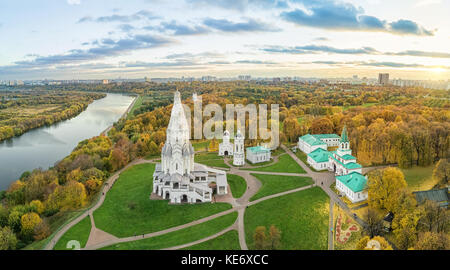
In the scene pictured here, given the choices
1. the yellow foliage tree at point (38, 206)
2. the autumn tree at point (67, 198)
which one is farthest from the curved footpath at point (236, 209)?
the yellow foliage tree at point (38, 206)

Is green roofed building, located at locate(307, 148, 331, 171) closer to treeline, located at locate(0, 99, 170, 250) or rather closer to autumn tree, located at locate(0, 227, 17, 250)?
treeline, located at locate(0, 99, 170, 250)

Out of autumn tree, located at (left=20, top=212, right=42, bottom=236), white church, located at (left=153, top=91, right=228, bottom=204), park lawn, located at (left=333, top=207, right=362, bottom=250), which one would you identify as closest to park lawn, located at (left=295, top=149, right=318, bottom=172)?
park lawn, located at (left=333, top=207, right=362, bottom=250)

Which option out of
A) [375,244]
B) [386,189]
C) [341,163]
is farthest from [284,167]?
[375,244]

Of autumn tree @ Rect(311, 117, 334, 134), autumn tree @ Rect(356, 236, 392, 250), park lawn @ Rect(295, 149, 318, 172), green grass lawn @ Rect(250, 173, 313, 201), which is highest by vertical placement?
autumn tree @ Rect(311, 117, 334, 134)

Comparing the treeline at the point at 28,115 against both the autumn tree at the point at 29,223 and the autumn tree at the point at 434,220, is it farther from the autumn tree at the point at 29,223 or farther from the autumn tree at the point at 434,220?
the autumn tree at the point at 434,220
